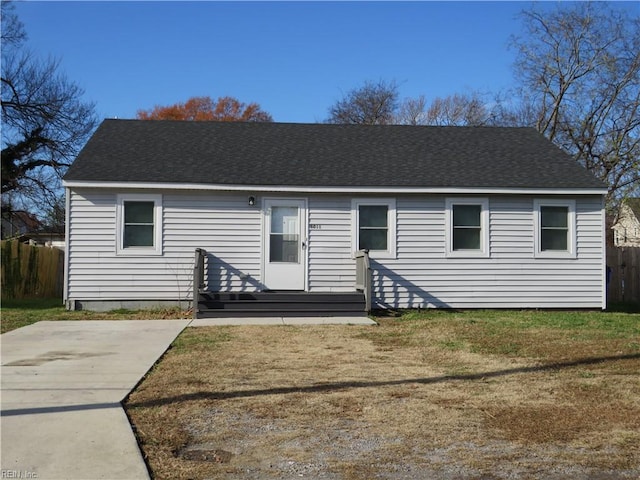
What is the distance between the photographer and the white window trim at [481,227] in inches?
564

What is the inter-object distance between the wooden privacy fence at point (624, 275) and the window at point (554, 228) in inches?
190

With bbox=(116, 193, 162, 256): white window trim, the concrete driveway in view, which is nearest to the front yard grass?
bbox=(116, 193, 162, 256): white window trim

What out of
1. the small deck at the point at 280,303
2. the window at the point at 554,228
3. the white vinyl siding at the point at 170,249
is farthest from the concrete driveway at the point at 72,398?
the window at the point at 554,228

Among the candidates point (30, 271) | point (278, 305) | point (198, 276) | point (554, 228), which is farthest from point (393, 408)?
point (30, 271)

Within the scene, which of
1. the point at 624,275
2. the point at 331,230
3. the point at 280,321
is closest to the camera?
the point at 280,321

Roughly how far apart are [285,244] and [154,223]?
272 centimetres

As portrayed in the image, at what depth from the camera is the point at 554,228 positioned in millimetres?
14617

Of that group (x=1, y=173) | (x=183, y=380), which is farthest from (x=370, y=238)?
(x=1, y=173)

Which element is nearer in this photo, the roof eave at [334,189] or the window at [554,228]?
the roof eave at [334,189]

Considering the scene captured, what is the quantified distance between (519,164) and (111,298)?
9.32 m

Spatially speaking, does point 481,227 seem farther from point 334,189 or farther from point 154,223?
point 154,223

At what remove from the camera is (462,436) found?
4.97 metres

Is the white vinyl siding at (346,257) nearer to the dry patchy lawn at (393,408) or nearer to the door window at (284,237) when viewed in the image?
the door window at (284,237)

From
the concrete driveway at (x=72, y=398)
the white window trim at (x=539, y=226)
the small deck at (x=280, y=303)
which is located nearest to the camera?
the concrete driveway at (x=72, y=398)
